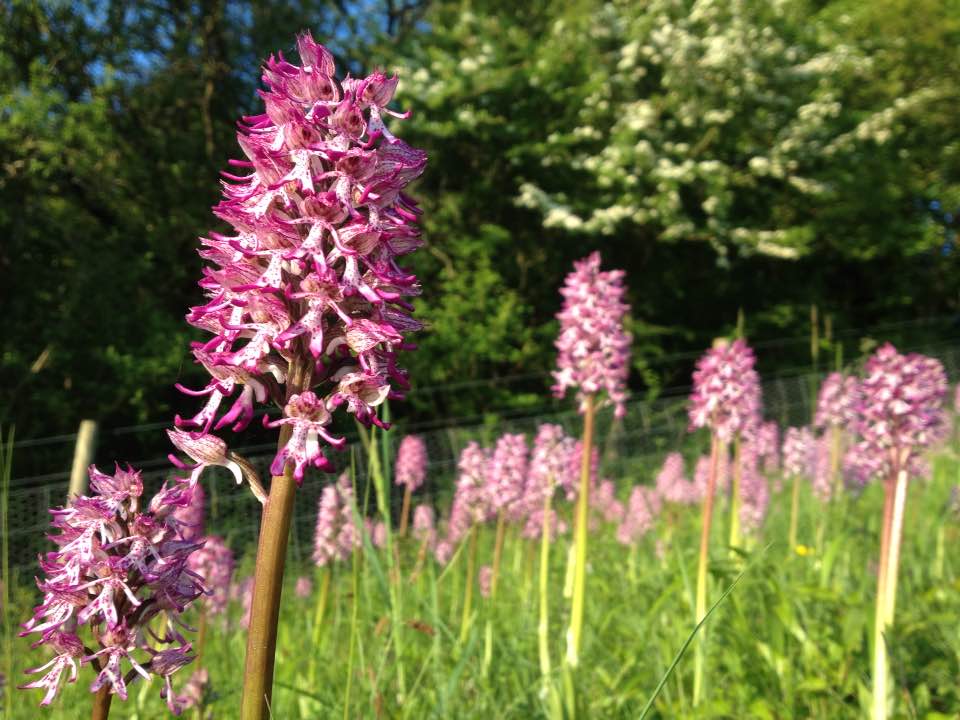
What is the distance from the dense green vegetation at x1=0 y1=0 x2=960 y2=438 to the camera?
11703mm

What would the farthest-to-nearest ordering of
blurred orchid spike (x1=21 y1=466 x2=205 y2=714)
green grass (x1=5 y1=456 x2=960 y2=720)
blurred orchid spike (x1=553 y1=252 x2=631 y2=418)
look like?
blurred orchid spike (x1=553 y1=252 x2=631 y2=418) → green grass (x1=5 y1=456 x2=960 y2=720) → blurred orchid spike (x1=21 y1=466 x2=205 y2=714)

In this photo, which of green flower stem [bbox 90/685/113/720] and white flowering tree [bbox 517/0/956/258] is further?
white flowering tree [bbox 517/0/956/258]

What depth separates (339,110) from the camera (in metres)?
1.19

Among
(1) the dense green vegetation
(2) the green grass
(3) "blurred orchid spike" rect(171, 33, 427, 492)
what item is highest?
(1) the dense green vegetation

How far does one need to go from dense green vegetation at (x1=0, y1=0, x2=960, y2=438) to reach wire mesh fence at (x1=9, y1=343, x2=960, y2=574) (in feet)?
3.12

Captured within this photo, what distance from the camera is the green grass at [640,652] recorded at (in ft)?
8.39

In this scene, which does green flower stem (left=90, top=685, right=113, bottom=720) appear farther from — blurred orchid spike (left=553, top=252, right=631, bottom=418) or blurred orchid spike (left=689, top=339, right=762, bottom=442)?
blurred orchid spike (left=689, top=339, right=762, bottom=442)

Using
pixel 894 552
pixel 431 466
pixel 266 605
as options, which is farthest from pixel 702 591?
pixel 431 466

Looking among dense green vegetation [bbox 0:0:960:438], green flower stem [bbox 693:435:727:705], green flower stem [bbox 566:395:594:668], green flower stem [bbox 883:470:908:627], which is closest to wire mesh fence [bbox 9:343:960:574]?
dense green vegetation [bbox 0:0:960:438]

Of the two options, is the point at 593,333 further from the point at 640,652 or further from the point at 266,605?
the point at 266,605

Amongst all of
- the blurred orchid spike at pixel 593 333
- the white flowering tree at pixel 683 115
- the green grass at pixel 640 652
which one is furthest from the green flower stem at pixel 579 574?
the white flowering tree at pixel 683 115

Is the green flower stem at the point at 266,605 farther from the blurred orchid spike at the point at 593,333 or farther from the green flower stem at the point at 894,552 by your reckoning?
the blurred orchid spike at the point at 593,333

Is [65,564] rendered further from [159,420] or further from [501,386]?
[501,386]

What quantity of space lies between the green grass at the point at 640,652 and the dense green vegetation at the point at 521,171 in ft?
22.5
